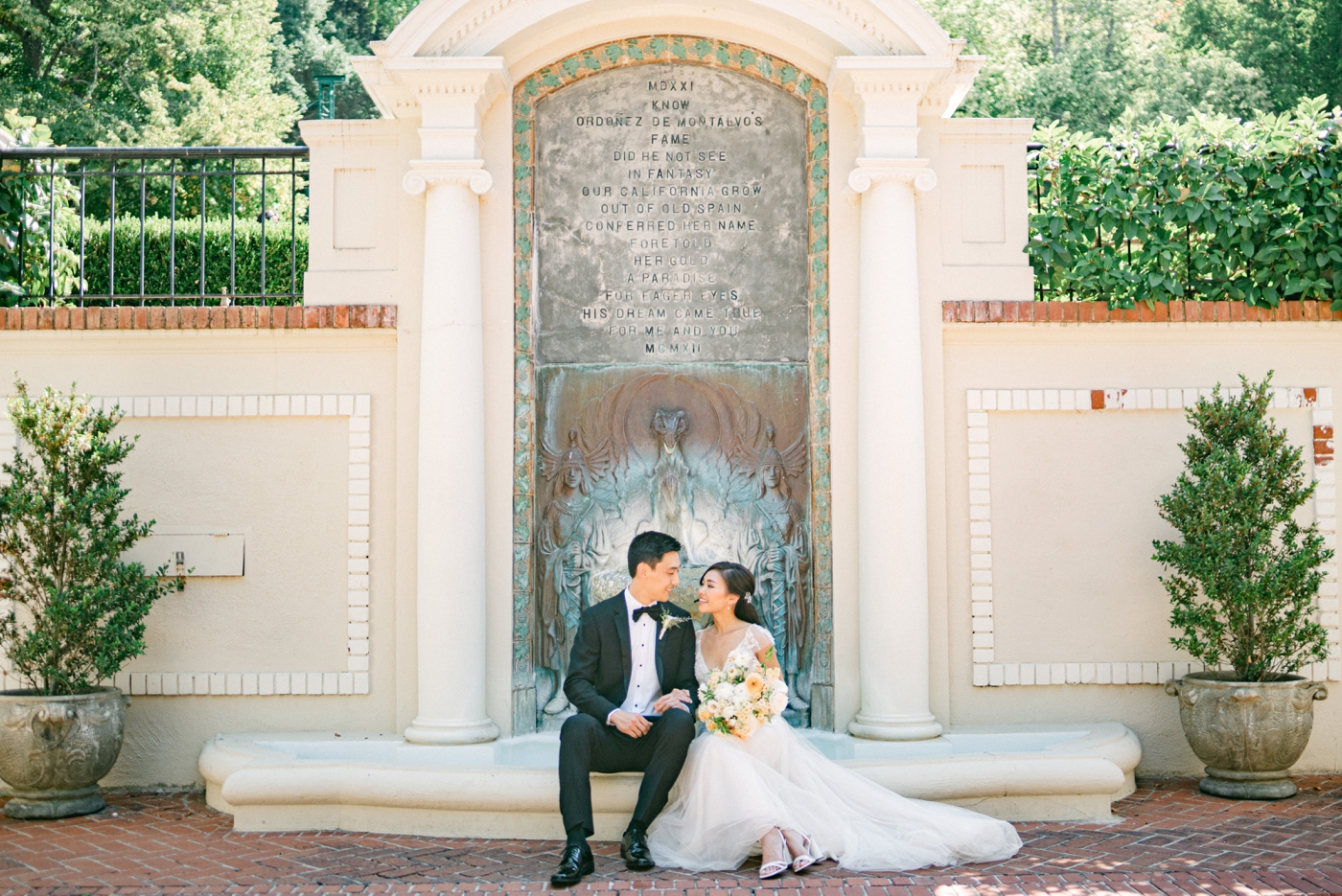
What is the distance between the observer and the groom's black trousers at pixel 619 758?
592 cm

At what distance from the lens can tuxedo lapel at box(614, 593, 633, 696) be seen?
654 centimetres

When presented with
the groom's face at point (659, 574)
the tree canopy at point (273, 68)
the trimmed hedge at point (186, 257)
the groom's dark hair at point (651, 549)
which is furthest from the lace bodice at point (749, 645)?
the tree canopy at point (273, 68)

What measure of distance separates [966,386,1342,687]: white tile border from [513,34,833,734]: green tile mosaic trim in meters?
0.90

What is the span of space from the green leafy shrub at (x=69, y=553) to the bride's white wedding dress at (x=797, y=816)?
326 cm

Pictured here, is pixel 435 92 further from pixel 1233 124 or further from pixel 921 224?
pixel 1233 124

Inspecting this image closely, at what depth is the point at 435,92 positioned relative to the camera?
7.45 meters

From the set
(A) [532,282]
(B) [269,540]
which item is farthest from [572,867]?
(A) [532,282]

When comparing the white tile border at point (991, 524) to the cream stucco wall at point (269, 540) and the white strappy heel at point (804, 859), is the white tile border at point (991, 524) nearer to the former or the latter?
the white strappy heel at point (804, 859)

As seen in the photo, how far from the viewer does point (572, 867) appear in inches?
219

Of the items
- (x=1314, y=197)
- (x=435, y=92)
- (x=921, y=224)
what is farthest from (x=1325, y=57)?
(x=435, y=92)

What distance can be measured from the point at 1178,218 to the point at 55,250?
7.75 meters

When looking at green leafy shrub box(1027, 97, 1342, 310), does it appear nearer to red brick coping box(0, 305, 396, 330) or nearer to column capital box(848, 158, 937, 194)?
column capital box(848, 158, 937, 194)

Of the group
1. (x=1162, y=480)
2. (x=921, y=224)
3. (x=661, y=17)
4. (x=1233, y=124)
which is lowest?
(x=1162, y=480)

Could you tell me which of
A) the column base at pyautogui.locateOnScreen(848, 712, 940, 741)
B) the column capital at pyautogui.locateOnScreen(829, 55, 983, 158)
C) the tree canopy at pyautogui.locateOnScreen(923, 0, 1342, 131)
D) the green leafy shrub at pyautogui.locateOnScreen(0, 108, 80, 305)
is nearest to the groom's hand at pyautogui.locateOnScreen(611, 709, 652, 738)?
the column base at pyautogui.locateOnScreen(848, 712, 940, 741)
